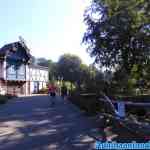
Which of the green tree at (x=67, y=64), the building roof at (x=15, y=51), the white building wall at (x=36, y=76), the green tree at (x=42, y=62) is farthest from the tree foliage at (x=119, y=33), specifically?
the green tree at (x=42, y=62)

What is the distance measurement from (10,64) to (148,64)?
67.1 ft

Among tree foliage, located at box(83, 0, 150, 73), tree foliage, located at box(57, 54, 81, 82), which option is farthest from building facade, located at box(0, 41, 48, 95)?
tree foliage, located at box(57, 54, 81, 82)

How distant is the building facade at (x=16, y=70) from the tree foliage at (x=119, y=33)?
13583 millimetres

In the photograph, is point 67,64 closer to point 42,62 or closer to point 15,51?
point 15,51

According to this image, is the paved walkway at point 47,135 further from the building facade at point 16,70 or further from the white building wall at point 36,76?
the white building wall at point 36,76

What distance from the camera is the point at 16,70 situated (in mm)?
38969

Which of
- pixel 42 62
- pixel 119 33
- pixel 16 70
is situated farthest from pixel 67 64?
pixel 119 33

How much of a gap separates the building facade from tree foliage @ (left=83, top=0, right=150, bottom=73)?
13583 mm

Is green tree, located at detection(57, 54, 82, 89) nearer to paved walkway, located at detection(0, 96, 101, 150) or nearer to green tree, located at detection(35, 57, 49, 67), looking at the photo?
green tree, located at detection(35, 57, 49, 67)

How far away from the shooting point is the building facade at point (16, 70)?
36.2 metres

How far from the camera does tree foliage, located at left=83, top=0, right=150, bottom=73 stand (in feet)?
78.4

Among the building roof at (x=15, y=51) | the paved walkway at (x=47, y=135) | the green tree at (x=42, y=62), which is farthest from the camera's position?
the green tree at (x=42, y=62)

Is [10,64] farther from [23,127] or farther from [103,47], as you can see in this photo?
[23,127]

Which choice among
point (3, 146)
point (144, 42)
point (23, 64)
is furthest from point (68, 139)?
point (23, 64)
